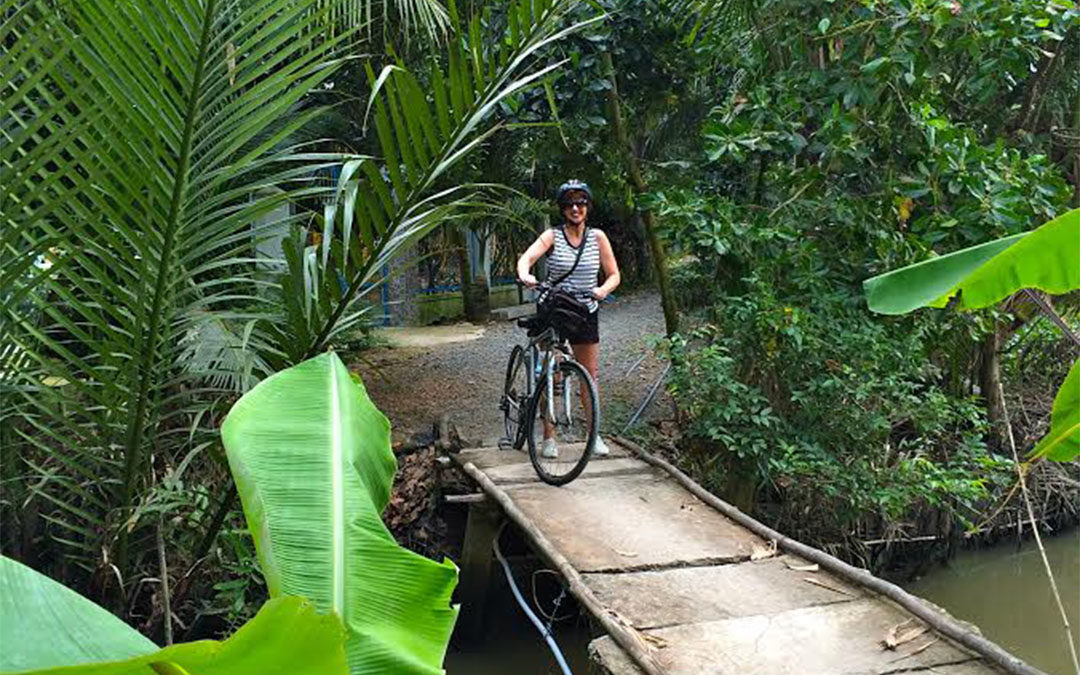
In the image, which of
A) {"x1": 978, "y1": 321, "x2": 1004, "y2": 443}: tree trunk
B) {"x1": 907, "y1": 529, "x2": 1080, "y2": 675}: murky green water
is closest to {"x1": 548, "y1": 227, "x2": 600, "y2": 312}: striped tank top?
{"x1": 978, "y1": 321, "x2": 1004, "y2": 443}: tree trunk

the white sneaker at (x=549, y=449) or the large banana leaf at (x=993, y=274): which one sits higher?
the large banana leaf at (x=993, y=274)

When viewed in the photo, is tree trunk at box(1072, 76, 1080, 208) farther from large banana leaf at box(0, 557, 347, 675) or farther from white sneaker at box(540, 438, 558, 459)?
large banana leaf at box(0, 557, 347, 675)

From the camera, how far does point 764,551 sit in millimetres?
4320

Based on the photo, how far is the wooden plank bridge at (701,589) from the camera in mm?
3283

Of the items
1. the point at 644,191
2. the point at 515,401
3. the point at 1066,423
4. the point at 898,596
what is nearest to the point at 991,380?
the point at 644,191

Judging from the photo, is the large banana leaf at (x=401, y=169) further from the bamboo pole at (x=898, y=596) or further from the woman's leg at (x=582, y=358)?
the woman's leg at (x=582, y=358)

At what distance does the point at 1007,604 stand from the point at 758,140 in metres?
3.90

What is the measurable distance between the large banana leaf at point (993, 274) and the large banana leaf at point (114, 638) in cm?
158

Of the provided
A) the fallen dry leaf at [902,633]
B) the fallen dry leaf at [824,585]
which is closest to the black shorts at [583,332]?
the fallen dry leaf at [824,585]

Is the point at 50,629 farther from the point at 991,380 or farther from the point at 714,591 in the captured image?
the point at 991,380

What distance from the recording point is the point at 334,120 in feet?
23.1

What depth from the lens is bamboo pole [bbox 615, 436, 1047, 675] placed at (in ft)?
10.3

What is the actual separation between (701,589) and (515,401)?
2275 mm

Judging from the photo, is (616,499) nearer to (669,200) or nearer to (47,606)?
(669,200)
